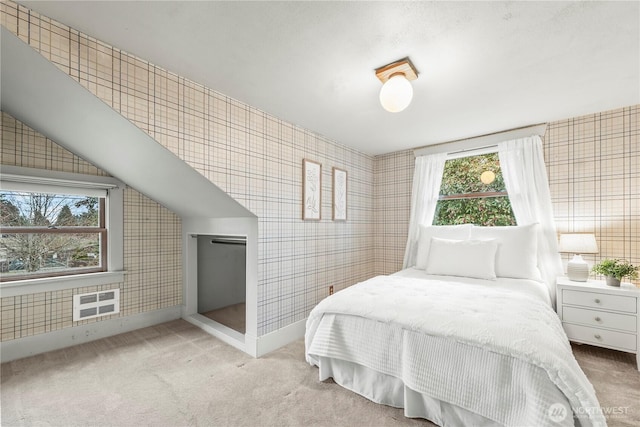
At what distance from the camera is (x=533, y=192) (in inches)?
115

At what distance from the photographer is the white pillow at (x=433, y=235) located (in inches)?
123

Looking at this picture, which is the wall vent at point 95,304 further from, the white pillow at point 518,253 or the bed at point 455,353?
the white pillow at point 518,253

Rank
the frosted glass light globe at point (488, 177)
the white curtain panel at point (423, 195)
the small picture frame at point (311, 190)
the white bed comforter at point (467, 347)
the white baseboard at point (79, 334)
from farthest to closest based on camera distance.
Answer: the white curtain panel at point (423, 195), the frosted glass light globe at point (488, 177), the small picture frame at point (311, 190), the white baseboard at point (79, 334), the white bed comforter at point (467, 347)

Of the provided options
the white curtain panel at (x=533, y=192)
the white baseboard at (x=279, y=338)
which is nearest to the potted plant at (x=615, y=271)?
the white curtain panel at (x=533, y=192)

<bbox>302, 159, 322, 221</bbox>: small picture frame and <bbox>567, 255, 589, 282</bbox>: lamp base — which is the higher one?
<bbox>302, 159, 322, 221</bbox>: small picture frame

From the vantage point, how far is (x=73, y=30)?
1569 mm

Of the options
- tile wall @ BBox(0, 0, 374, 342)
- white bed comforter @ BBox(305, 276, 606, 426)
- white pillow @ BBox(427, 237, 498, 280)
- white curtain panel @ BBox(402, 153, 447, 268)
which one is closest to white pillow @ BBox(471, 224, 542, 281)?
white pillow @ BBox(427, 237, 498, 280)

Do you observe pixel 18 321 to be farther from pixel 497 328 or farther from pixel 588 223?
pixel 588 223

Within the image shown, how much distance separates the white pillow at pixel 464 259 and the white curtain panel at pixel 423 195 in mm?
635

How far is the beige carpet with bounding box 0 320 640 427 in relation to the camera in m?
1.63

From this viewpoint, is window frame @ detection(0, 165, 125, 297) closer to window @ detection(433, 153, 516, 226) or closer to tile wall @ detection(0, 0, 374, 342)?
tile wall @ detection(0, 0, 374, 342)

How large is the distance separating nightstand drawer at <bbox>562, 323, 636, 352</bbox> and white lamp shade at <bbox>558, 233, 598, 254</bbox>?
2.13 ft

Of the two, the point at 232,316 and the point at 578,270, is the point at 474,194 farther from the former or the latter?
the point at 232,316

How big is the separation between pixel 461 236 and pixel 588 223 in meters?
1.13
